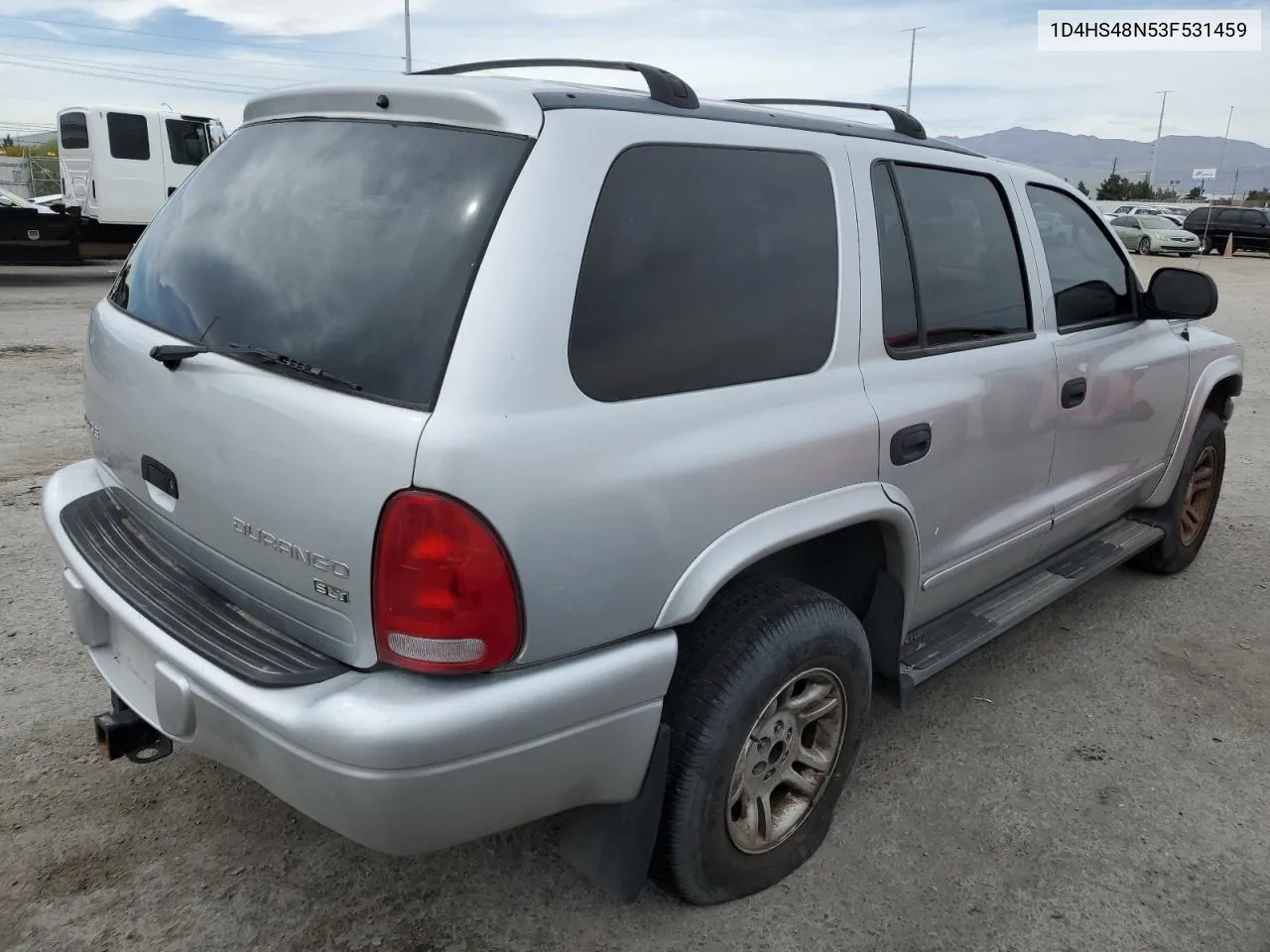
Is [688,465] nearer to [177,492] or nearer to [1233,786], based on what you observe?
[177,492]

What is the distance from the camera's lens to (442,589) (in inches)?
71.1

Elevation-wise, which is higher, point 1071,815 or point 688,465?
point 688,465

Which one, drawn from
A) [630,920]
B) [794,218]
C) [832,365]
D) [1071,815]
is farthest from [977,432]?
[630,920]

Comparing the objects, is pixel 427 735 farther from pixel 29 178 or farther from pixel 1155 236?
pixel 29 178

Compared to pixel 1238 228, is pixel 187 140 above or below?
above

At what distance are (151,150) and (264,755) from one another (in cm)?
1723

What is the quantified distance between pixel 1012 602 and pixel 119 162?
16.8m

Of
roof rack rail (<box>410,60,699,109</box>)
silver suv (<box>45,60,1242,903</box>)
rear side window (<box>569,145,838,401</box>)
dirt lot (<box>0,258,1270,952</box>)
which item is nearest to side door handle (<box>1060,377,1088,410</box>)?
silver suv (<box>45,60,1242,903</box>)

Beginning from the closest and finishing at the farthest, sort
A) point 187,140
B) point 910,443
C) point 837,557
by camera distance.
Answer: point 910,443, point 837,557, point 187,140

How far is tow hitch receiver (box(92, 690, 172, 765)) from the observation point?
2299mm

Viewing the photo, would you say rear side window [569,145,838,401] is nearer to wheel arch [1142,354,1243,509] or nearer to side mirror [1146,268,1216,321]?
side mirror [1146,268,1216,321]

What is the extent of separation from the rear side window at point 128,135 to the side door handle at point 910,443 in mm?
16899

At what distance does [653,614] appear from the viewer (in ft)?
6.69

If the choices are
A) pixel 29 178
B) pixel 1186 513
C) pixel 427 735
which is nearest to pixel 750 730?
pixel 427 735
